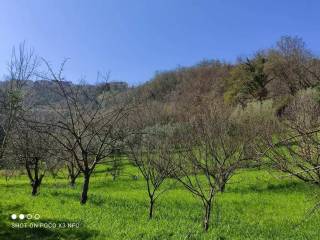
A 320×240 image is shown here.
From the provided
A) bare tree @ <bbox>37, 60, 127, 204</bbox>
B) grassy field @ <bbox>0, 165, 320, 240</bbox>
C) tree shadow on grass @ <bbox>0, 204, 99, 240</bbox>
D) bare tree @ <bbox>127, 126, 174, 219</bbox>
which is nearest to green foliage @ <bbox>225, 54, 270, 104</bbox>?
grassy field @ <bbox>0, 165, 320, 240</bbox>

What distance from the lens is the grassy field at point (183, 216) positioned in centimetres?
888

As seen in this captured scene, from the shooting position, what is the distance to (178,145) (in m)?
17.7

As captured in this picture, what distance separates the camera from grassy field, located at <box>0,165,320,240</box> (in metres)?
8.88

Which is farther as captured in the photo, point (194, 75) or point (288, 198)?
point (194, 75)

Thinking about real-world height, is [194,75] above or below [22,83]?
above

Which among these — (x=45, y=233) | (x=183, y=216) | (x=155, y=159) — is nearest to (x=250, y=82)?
(x=155, y=159)

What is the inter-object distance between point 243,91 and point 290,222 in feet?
133

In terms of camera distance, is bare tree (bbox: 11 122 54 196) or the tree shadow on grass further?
bare tree (bbox: 11 122 54 196)

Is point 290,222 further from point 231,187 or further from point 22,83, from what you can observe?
point 22,83

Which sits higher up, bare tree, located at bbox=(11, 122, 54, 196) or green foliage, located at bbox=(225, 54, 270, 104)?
green foliage, located at bbox=(225, 54, 270, 104)

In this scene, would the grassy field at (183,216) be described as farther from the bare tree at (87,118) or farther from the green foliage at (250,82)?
the green foliage at (250,82)

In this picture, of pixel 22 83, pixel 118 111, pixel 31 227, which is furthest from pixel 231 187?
pixel 31 227

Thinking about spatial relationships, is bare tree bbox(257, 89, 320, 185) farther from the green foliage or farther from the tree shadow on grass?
the green foliage

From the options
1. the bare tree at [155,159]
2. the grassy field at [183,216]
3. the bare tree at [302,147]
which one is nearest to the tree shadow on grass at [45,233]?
the grassy field at [183,216]
